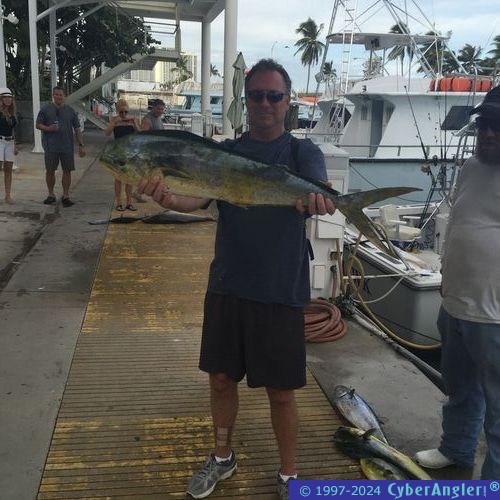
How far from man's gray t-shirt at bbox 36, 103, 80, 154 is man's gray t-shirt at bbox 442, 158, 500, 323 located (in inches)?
289

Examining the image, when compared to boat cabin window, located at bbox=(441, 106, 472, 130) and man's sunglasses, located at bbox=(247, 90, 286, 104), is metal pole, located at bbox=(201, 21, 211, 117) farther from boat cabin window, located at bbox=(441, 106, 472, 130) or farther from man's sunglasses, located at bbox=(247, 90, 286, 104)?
man's sunglasses, located at bbox=(247, 90, 286, 104)

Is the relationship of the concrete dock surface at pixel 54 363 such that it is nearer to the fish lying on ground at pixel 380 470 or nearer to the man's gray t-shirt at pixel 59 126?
the fish lying on ground at pixel 380 470

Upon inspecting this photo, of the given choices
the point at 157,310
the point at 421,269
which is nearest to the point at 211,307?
the point at 157,310

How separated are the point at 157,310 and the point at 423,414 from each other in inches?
95.3

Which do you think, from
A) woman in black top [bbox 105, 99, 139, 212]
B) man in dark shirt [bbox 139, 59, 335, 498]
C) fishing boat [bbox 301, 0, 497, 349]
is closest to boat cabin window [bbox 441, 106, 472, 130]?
fishing boat [bbox 301, 0, 497, 349]

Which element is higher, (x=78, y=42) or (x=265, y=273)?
(x=78, y=42)

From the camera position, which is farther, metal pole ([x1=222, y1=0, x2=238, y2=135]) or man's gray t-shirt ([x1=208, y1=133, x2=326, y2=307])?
metal pole ([x1=222, y1=0, x2=238, y2=135])

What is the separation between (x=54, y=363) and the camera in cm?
372

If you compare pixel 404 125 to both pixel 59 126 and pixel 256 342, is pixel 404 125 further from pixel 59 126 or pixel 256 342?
pixel 256 342

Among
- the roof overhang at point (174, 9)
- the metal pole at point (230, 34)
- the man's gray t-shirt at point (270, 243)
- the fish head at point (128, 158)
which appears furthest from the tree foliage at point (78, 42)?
the man's gray t-shirt at point (270, 243)

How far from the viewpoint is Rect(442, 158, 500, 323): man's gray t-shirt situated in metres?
2.38

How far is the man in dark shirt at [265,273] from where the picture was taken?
2305mm

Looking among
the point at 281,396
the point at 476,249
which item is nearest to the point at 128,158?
the point at 281,396

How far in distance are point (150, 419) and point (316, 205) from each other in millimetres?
1668
